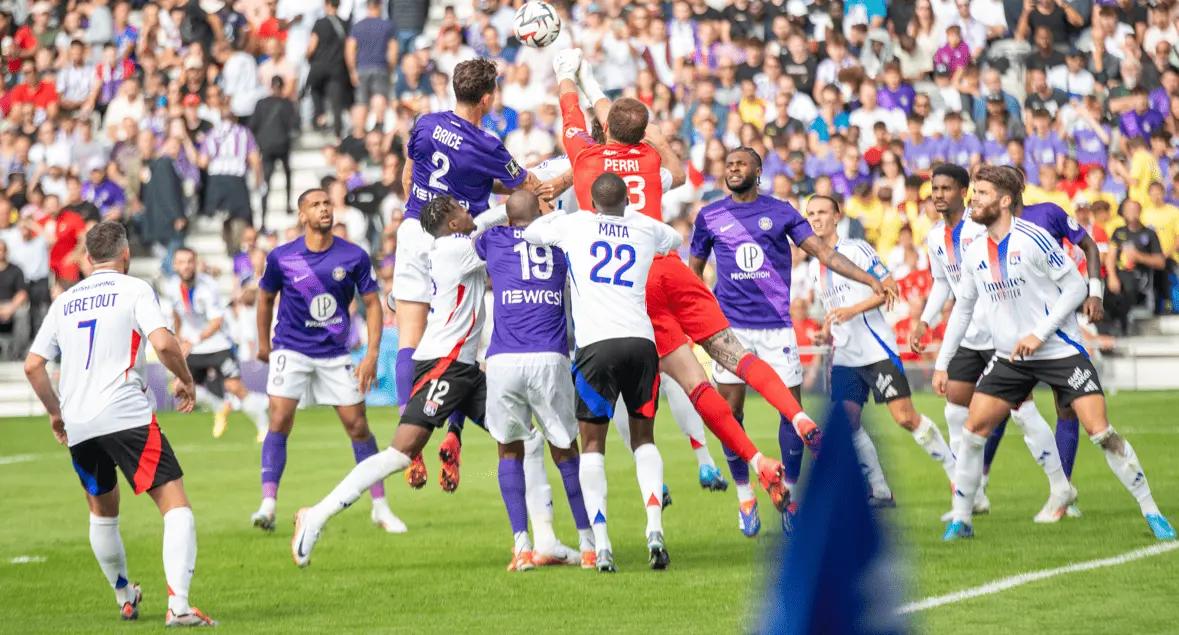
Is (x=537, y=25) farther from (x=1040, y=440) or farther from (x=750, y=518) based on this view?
(x=1040, y=440)

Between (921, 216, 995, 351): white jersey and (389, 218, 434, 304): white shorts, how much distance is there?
3447 mm

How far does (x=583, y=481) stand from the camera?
915 centimetres

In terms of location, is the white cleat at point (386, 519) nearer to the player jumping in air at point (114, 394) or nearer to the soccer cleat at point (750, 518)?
the soccer cleat at point (750, 518)

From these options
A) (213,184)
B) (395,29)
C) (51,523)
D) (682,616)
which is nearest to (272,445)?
(51,523)

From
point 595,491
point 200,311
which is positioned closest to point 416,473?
point 595,491

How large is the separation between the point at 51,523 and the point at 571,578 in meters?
5.35

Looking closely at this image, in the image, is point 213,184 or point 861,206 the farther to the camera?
point 213,184

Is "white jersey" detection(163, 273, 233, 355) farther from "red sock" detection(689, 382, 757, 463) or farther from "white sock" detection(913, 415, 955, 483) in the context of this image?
"red sock" detection(689, 382, 757, 463)

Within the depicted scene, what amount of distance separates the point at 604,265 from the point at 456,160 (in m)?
1.92

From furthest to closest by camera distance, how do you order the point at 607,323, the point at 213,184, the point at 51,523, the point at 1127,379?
the point at 213,184 < the point at 1127,379 < the point at 51,523 < the point at 607,323

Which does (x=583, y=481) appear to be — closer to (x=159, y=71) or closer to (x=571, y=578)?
(x=571, y=578)

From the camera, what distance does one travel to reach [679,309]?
9.92 m

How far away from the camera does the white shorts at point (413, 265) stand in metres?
10.5

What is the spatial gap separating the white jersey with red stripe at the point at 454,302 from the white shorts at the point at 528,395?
18.8 inches
